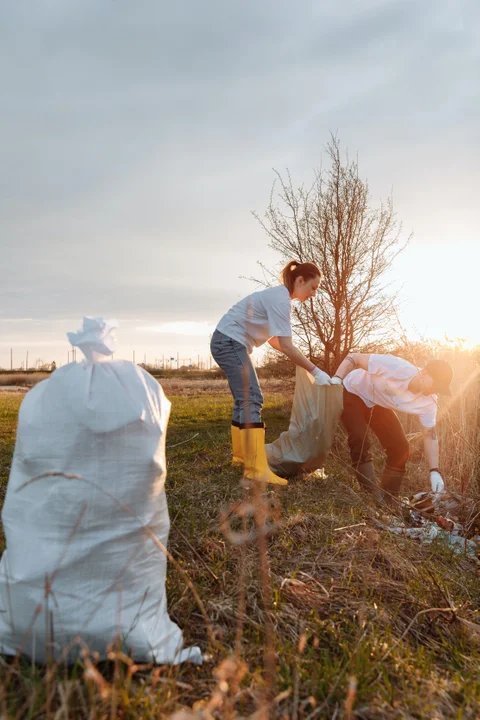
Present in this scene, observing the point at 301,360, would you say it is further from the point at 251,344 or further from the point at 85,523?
the point at 85,523

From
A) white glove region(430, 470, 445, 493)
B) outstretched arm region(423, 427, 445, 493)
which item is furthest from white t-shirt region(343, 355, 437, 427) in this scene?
white glove region(430, 470, 445, 493)

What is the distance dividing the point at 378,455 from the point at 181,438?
2301 mm

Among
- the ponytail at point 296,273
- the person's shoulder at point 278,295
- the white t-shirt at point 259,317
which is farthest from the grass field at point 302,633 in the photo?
the ponytail at point 296,273

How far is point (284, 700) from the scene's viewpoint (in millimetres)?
1363

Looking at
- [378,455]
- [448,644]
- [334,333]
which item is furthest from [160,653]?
[334,333]

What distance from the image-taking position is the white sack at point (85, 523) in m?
1.38

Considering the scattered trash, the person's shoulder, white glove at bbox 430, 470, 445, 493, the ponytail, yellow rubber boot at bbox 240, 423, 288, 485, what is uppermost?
the ponytail

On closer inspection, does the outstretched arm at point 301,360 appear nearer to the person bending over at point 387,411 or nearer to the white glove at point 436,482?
the person bending over at point 387,411

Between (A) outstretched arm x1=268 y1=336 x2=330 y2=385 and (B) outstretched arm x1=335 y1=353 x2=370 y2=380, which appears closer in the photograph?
(A) outstretched arm x1=268 y1=336 x2=330 y2=385

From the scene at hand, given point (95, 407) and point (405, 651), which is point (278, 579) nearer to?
point (405, 651)

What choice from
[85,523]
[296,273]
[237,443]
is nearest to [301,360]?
[296,273]

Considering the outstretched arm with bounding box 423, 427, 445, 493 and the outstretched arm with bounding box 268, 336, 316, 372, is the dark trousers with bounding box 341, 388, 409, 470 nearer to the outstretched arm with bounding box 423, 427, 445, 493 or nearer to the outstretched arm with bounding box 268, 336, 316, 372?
the outstretched arm with bounding box 423, 427, 445, 493

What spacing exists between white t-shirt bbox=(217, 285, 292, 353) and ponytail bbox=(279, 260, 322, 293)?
4.4 inches

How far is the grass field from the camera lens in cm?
123
